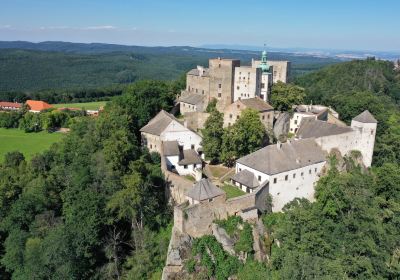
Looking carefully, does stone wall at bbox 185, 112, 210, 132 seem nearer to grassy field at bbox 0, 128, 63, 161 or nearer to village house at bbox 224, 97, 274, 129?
village house at bbox 224, 97, 274, 129

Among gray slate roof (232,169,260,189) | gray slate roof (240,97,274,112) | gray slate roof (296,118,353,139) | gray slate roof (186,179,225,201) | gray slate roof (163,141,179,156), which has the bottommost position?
gray slate roof (232,169,260,189)

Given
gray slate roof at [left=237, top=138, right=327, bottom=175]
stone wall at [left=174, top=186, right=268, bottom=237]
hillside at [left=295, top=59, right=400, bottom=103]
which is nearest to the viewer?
stone wall at [left=174, top=186, right=268, bottom=237]

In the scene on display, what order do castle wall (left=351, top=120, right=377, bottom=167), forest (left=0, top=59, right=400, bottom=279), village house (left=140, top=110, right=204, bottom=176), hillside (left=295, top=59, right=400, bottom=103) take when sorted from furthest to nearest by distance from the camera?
1. hillside (left=295, top=59, right=400, bottom=103)
2. castle wall (left=351, top=120, right=377, bottom=167)
3. village house (left=140, top=110, right=204, bottom=176)
4. forest (left=0, top=59, right=400, bottom=279)

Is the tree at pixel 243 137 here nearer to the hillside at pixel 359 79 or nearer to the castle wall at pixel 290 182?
the castle wall at pixel 290 182

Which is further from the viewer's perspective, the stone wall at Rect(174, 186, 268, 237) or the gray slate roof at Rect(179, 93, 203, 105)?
the gray slate roof at Rect(179, 93, 203, 105)

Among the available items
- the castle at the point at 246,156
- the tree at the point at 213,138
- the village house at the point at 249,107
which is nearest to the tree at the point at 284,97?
the castle at the point at 246,156

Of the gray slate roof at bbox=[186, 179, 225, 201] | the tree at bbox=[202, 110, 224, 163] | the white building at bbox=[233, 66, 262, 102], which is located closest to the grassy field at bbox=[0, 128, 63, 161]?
the tree at bbox=[202, 110, 224, 163]

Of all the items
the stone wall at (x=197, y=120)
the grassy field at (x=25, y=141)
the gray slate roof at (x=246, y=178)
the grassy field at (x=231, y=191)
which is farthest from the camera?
the grassy field at (x=25, y=141)

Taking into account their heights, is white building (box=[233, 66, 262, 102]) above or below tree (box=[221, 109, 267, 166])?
above
